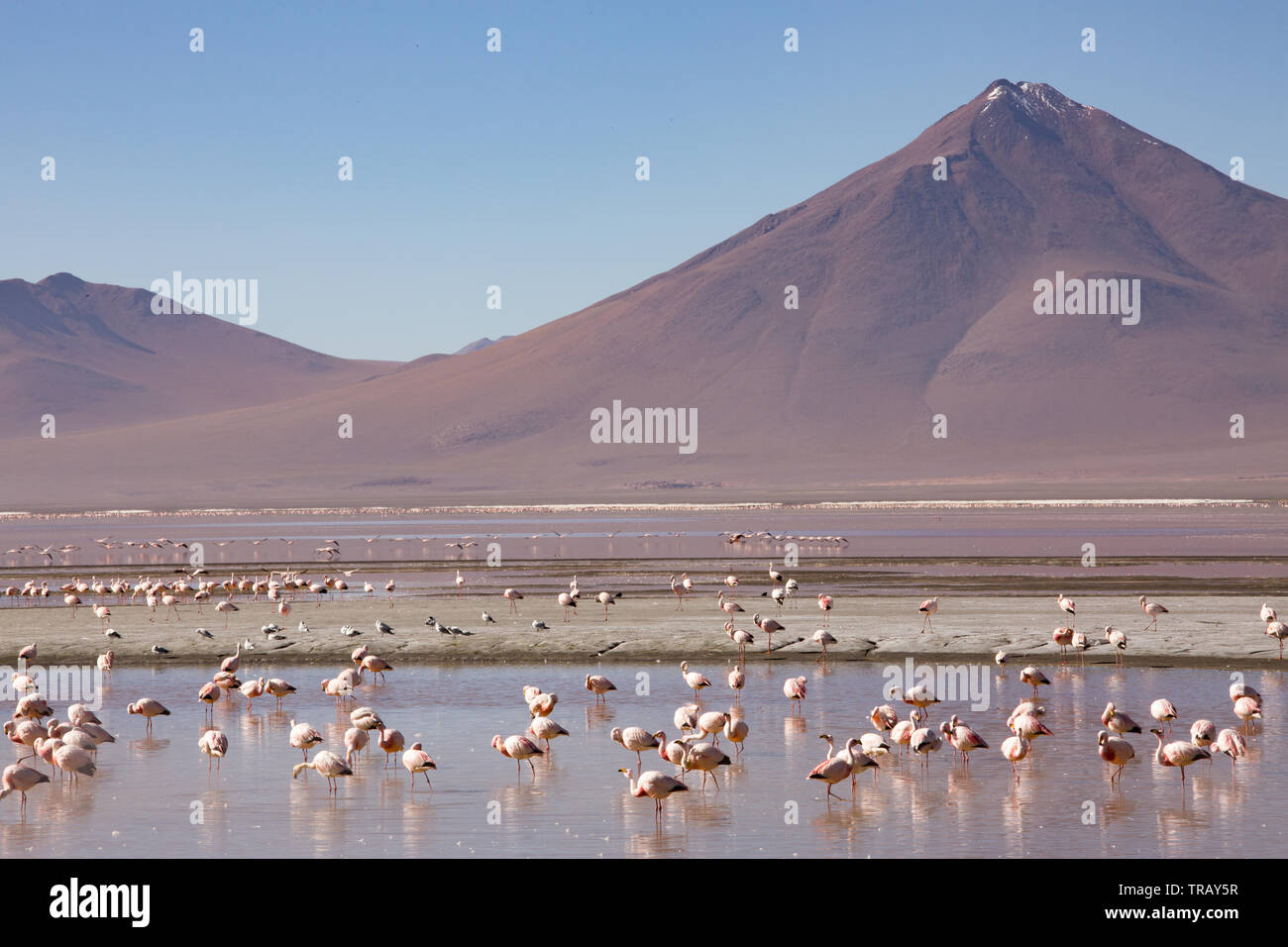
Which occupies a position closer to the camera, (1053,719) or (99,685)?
(1053,719)

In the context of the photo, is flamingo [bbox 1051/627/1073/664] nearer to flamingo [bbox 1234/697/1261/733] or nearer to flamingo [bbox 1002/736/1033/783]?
flamingo [bbox 1234/697/1261/733]

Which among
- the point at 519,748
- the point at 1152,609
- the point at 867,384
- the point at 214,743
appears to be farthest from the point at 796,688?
the point at 867,384

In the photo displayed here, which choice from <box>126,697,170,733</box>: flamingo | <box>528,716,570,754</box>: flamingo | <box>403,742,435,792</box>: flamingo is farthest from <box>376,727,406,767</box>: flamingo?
<box>126,697,170,733</box>: flamingo

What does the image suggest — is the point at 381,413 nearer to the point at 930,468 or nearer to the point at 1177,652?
the point at 930,468

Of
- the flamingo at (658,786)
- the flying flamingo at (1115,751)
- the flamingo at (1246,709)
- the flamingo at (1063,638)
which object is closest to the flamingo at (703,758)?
the flamingo at (658,786)
